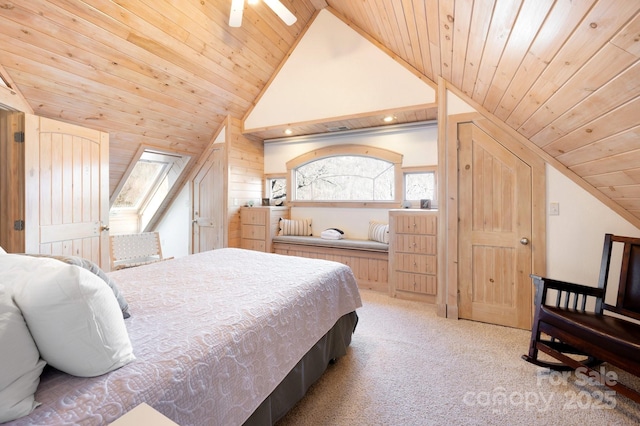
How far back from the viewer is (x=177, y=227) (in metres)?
5.31

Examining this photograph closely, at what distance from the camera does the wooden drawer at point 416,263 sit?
3.23 meters

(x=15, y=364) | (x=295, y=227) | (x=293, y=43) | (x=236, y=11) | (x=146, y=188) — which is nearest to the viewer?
(x=15, y=364)

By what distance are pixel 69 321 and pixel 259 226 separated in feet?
11.8

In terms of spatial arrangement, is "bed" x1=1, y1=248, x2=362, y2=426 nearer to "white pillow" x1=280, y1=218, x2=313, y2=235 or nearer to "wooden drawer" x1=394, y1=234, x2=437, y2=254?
"wooden drawer" x1=394, y1=234, x2=437, y2=254

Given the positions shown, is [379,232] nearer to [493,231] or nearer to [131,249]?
[493,231]

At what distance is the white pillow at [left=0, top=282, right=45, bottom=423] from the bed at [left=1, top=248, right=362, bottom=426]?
30 mm

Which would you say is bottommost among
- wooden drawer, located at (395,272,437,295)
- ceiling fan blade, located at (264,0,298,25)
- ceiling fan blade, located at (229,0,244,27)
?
wooden drawer, located at (395,272,437,295)

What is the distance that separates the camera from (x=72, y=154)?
2.86 m

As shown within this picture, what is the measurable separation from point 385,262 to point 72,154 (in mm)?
3695

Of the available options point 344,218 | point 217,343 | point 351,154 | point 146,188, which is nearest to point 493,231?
point 344,218

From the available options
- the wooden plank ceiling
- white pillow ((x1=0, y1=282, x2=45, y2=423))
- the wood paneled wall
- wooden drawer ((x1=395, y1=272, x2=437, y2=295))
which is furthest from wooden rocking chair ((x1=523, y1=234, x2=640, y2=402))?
the wood paneled wall

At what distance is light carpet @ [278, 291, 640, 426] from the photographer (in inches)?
61.9

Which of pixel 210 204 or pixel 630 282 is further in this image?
pixel 210 204

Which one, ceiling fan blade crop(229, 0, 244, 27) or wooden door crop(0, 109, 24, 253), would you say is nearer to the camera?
ceiling fan blade crop(229, 0, 244, 27)
